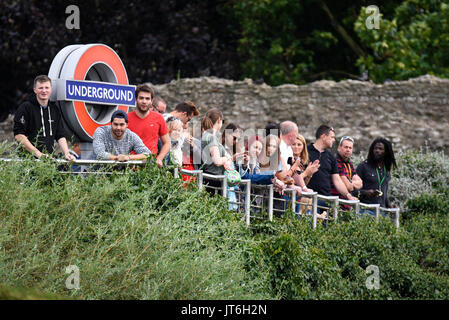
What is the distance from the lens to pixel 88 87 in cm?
805

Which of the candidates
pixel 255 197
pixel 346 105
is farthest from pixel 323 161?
pixel 346 105

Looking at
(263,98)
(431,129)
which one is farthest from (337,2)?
(431,129)

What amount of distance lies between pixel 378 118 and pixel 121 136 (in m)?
11.0

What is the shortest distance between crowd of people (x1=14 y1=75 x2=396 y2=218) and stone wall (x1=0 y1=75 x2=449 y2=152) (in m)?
7.22

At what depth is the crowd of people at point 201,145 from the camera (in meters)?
7.31

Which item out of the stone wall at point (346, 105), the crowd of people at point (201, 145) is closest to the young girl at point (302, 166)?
the crowd of people at point (201, 145)

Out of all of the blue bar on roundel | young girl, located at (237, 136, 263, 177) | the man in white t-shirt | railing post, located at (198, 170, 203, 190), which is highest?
the blue bar on roundel

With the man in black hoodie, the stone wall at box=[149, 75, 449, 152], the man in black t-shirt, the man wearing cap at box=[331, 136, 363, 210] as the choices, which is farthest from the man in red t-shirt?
the stone wall at box=[149, 75, 449, 152]

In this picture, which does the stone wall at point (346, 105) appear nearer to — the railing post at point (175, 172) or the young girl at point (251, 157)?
the young girl at point (251, 157)

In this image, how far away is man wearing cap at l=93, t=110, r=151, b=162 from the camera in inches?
283

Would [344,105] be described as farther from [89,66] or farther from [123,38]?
[89,66]

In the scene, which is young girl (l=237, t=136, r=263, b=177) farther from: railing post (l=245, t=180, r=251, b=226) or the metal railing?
railing post (l=245, t=180, r=251, b=226)

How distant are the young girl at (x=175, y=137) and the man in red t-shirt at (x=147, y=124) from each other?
7.8 inches

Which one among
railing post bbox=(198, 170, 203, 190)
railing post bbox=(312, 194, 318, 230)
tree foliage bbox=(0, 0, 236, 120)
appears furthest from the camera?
tree foliage bbox=(0, 0, 236, 120)
